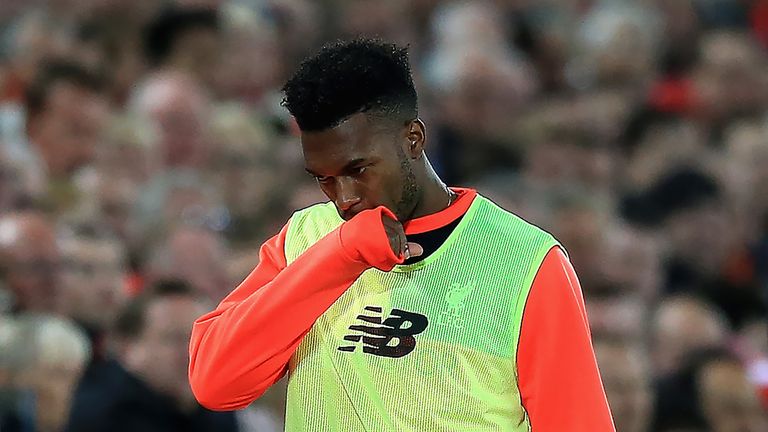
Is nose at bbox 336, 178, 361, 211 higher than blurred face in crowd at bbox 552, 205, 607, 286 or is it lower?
higher

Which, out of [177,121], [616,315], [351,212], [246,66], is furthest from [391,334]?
[246,66]

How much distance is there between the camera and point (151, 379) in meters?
4.91

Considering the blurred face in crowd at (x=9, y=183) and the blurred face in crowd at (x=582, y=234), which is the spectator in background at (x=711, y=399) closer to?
the blurred face in crowd at (x=582, y=234)

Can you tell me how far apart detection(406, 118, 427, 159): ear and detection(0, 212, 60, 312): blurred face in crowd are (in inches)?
104

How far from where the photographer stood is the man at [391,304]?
9.25ft

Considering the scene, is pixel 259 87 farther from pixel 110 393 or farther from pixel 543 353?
pixel 543 353

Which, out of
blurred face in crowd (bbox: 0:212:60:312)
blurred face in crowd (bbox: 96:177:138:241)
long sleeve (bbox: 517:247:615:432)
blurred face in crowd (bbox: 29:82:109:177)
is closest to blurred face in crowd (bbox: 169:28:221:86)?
blurred face in crowd (bbox: 29:82:109:177)

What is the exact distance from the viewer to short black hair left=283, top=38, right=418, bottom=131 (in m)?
2.81

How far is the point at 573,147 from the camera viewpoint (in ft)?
24.2

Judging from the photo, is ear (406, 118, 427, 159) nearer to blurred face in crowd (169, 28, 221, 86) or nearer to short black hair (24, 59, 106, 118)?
short black hair (24, 59, 106, 118)

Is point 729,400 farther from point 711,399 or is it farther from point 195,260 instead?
point 195,260

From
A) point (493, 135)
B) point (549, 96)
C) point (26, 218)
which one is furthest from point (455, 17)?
point (26, 218)

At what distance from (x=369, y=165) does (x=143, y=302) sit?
8.07 ft

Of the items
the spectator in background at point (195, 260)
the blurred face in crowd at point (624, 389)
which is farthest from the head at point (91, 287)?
the blurred face in crowd at point (624, 389)
